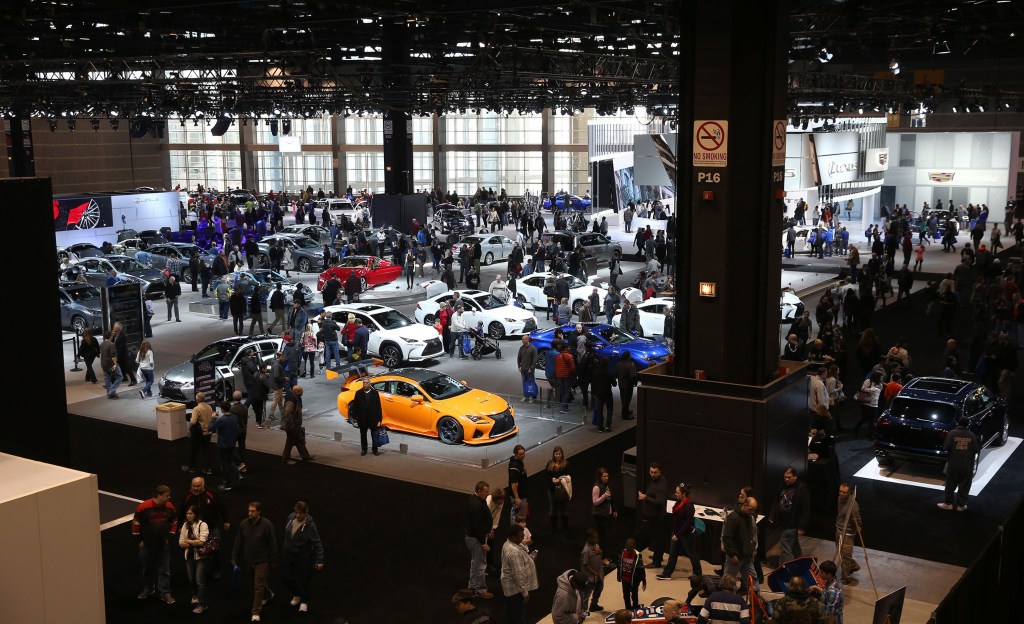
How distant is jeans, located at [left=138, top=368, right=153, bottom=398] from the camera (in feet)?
75.1

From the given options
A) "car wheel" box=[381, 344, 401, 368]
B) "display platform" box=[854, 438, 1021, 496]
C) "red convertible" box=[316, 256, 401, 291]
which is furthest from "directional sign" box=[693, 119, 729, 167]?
"red convertible" box=[316, 256, 401, 291]

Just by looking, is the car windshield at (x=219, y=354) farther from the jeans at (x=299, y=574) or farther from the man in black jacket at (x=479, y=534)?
the man in black jacket at (x=479, y=534)

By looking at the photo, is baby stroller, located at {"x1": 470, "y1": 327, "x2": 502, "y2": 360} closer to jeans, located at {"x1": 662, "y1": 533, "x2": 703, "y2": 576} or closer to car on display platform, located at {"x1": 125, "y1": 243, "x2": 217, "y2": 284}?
jeans, located at {"x1": 662, "y1": 533, "x2": 703, "y2": 576}

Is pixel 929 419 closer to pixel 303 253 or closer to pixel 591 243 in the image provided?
pixel 591 243

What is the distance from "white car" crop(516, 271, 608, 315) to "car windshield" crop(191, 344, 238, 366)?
11.7 meters

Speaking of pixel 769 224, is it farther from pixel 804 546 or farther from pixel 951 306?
pixel 951 306

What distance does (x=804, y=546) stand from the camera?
48.1 feet

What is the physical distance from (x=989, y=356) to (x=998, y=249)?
2695cm

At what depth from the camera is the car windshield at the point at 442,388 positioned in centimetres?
1973

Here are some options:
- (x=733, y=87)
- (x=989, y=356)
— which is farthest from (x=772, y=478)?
(x=989, y=356)

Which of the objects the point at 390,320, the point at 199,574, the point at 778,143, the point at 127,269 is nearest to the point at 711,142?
the point at 778,143

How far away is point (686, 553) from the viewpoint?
13.6m

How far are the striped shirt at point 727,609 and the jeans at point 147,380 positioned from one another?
15.8 m

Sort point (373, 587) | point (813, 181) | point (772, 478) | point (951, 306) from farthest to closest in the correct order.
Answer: point (813, 181), point (951, 306), point (772, 478), point (373, 587)
